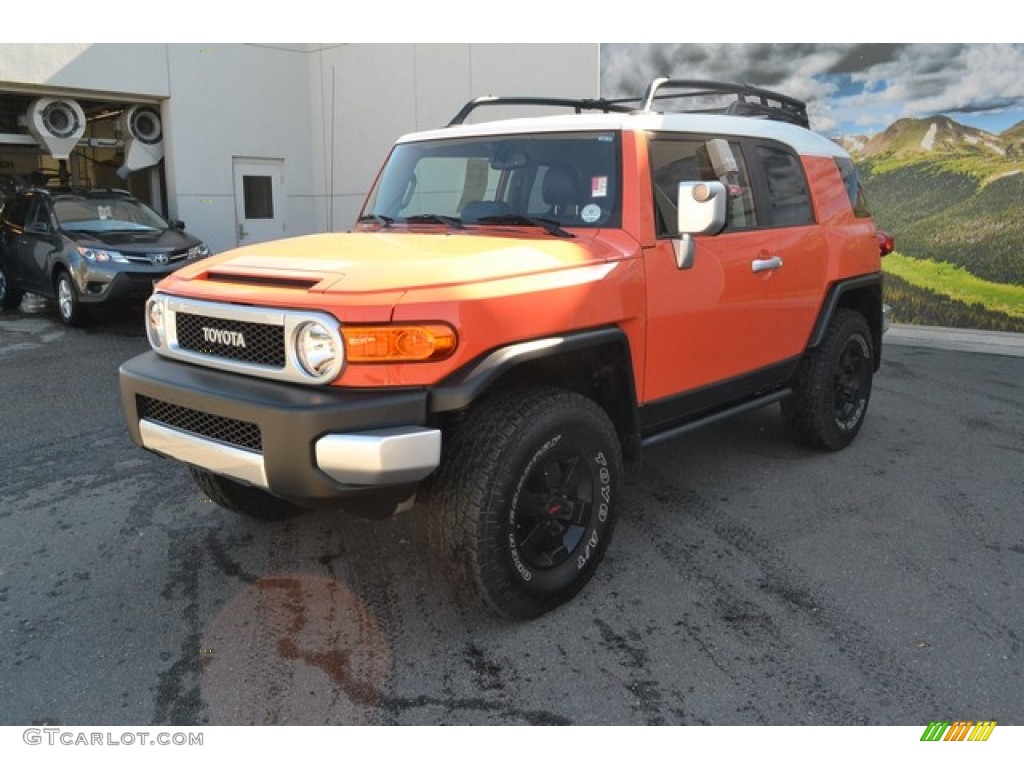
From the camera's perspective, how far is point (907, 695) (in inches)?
107

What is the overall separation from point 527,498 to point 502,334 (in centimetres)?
67

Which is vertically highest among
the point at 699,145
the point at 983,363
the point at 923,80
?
the point at 923,80

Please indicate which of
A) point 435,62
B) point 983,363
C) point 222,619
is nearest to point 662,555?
point 222,619

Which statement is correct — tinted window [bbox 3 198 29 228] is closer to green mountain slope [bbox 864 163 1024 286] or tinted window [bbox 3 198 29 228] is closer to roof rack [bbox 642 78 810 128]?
roof rack [bbox 642 78 810 128]

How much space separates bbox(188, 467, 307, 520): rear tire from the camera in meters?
3.90

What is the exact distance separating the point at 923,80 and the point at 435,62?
271 inches

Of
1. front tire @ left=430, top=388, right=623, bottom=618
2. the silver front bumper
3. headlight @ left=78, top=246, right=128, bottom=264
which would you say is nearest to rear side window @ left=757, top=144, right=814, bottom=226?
front tire @ left=430, top=388, right=623, bottom=618

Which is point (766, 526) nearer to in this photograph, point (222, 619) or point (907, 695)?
point (907, 695)

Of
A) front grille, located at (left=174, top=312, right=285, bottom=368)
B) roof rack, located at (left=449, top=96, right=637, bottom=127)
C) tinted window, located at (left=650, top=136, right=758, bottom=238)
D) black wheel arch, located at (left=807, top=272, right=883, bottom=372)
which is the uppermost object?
roof rack, located at (left=449, top=96, right=637, bottom=127)

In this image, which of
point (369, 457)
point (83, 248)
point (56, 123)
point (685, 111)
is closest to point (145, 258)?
point (83, 248)

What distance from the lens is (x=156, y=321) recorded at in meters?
3.45

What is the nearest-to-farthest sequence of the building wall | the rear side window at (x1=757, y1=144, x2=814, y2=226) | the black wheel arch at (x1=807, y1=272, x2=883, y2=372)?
the rear side window at (x1=757, y1=144, x2=814, y2=226) → the black wheel arch at (x1=807, y1=272, x2=883, y2=372) → the building wall

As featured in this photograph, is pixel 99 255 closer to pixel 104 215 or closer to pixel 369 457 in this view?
pixel 104 215
